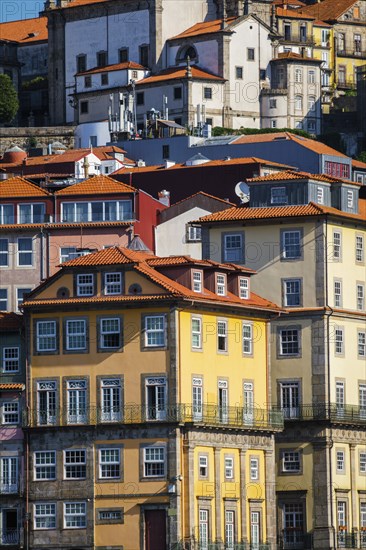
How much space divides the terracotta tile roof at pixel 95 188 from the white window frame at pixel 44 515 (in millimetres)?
30186

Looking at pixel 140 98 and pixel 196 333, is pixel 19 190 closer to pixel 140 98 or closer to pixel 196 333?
pixel 196 333

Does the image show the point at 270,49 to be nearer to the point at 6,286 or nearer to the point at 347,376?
the point at 6,286

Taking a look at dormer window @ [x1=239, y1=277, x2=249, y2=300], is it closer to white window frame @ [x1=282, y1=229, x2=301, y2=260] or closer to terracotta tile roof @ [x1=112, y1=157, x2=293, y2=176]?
white window frame @ [x1=282, y1=229, x2=301, y2=260]

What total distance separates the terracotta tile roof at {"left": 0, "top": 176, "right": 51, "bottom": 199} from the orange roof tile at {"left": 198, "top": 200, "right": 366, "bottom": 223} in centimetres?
1524

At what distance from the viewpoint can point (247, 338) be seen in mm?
107938

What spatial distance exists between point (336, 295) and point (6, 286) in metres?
20.4

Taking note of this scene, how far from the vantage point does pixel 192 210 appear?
131 metres

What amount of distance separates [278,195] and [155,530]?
23265 mm

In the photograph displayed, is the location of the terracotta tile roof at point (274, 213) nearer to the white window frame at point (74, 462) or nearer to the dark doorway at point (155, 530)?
the white window frame at point (74, 462)

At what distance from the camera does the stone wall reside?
18650 centimetres

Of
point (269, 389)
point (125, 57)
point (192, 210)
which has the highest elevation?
point (125, 57)

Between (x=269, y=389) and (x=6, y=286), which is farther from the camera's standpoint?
(x=6, y=286)

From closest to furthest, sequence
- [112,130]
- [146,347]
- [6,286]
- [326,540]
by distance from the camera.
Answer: [146,347]
[326,540]
[6,286]
[112,130]

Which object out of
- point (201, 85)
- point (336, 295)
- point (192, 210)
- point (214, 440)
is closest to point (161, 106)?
point (201, 85)
